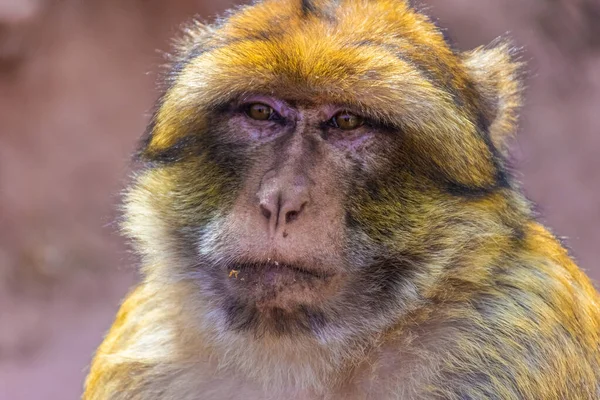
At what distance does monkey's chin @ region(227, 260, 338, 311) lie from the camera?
272cm

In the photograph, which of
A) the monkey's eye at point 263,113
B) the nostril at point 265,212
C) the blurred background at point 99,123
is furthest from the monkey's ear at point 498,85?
the blurred background at point 99,123

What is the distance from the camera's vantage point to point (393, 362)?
9.80ft

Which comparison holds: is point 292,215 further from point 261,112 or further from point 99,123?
point 99,123

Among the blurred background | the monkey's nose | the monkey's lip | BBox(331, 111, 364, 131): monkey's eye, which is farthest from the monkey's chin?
the blurred background

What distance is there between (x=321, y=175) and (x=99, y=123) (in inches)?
231

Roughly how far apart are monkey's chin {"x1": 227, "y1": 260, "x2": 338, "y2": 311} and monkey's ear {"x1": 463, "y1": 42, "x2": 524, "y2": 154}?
1076mm

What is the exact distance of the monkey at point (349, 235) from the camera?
2.81m

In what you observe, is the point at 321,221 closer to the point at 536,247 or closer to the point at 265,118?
the point at 265,118

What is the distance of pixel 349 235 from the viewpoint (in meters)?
2.81

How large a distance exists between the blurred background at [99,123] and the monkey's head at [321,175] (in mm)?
4830

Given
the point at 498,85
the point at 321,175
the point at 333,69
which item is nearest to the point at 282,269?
the point at 321,175

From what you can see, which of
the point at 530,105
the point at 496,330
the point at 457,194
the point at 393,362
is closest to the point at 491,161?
the point at 457,194

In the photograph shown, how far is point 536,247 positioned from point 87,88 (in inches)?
234

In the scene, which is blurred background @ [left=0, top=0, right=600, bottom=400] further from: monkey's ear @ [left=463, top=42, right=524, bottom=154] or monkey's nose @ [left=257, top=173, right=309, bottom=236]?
monkey's nose @ [left=257, top=173, right=309, bottom=236]
